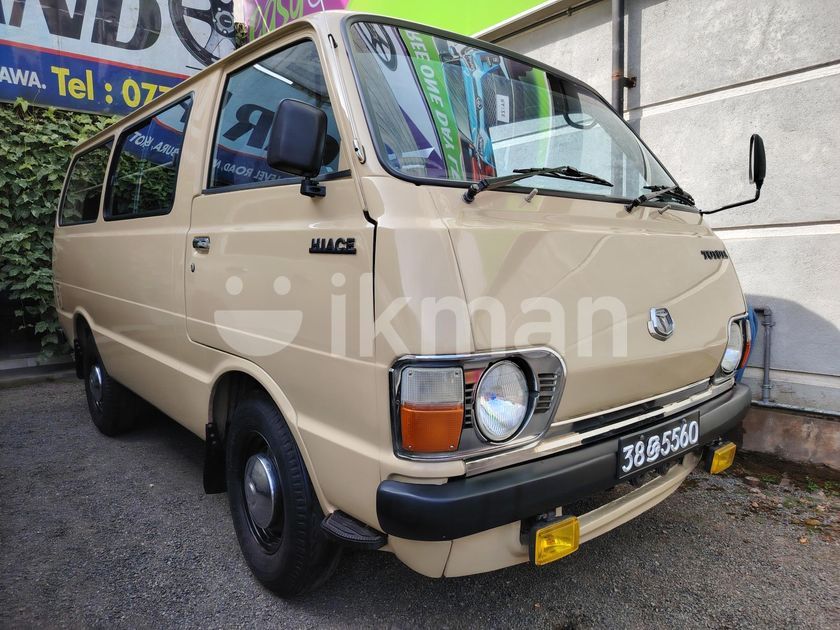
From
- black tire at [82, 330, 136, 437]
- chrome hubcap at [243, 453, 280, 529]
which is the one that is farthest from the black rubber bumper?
black tire at [82, 330, 136, 437]

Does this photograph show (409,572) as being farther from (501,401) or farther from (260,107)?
(260,107)

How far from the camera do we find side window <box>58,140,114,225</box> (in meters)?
4.06

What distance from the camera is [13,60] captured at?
5.82 meters

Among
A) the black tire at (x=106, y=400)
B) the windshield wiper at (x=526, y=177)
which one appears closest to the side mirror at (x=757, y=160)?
the windshield wiper at (x=526, y=177)

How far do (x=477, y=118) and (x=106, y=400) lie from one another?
11.0 ft

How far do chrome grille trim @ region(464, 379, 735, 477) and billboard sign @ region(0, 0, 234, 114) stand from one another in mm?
6536

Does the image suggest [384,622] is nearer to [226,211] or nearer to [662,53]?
[226,211]

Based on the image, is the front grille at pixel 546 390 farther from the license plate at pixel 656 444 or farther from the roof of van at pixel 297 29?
the roof of van at pixel 297 29

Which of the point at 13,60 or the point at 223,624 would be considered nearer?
the point at 223,624

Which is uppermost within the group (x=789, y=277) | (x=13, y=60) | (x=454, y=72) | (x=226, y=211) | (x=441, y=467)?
(x=13, y=60)

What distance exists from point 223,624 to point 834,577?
8.31 feet

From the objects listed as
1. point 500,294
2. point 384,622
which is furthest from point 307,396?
point 384,622

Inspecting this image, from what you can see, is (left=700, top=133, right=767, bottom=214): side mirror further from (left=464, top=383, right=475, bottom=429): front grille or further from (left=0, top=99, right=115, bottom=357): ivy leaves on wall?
(left=0, top=99, right=115, bottom=357): ivy leaves on wall

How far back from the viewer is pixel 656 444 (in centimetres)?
198
